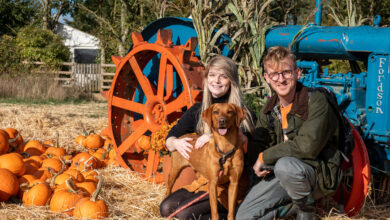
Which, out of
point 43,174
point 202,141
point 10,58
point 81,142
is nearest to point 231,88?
point 202,141

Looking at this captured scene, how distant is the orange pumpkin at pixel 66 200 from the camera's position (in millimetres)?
3020

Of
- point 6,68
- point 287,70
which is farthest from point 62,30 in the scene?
point 287,70

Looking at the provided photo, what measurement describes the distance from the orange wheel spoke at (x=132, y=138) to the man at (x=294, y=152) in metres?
1.70

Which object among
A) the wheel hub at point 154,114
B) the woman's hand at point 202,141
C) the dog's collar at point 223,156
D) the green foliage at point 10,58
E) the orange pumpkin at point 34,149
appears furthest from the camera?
the green foliage at point 10,58

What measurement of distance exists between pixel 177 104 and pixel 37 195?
58.3 inches

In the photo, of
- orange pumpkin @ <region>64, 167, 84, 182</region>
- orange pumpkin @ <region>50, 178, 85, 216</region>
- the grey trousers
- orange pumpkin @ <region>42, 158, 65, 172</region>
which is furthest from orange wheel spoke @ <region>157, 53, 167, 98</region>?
the grey trousers

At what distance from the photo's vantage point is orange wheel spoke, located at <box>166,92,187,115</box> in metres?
3.65

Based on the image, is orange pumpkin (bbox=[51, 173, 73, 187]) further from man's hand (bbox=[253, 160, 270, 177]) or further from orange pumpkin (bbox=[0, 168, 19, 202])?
man's hand (bbox=[253, 160, 270, 177])

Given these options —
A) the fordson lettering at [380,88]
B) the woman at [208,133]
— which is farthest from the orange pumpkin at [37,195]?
the fordson lettering at [380,88]

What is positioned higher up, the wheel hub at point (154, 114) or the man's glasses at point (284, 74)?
the man's glasses at point (284, 74)

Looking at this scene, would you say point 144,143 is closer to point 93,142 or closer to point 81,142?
point 93,142

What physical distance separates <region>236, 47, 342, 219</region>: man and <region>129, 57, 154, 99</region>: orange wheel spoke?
5.64 feet

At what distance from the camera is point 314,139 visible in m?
2.44

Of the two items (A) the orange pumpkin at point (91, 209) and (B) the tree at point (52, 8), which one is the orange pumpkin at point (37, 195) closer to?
(A) the orange pumpkin at point (91, 209)
